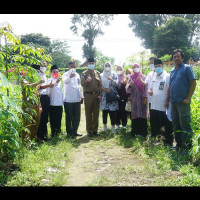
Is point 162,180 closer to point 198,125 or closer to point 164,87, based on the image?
point 198,125

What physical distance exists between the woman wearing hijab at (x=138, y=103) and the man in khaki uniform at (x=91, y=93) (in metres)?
0.81

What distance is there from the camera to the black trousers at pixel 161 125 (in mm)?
4438

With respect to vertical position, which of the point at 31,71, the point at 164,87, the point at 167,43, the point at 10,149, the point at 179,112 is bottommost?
the point at 10,149

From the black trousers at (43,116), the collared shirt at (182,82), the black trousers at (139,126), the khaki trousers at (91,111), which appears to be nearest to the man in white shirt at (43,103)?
the black trousers at (43,116)

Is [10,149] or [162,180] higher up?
[10,149]

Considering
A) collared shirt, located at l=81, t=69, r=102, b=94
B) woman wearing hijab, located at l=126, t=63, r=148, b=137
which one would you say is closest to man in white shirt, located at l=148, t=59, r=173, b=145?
woman wearing hijab, located at l=126, t=63, r=148, b=137

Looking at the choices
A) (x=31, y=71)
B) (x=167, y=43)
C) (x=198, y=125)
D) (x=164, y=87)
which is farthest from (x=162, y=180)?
(x=167, y=43)

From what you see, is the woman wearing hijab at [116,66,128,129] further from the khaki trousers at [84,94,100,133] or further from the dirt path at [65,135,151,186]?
the dirt path at [65,135,151,186]

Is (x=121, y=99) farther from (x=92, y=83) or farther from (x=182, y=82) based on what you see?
(x=182, y=82)

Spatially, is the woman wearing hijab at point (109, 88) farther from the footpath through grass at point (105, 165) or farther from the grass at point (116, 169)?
the grass at point (116, 169)

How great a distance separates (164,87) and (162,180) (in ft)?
6.54

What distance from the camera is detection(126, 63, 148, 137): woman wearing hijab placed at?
500 cm

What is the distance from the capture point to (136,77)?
5.07m
